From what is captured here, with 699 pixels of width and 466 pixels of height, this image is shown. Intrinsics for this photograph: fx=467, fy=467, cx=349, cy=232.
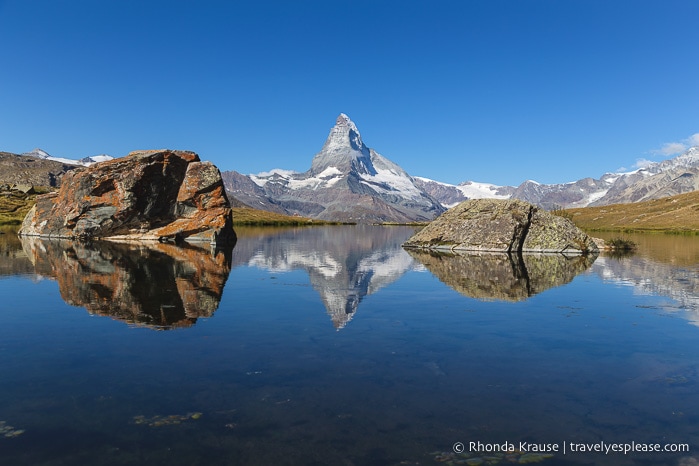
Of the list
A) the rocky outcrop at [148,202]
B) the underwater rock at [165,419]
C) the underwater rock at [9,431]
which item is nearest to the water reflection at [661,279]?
the underwater rock at [165,419]

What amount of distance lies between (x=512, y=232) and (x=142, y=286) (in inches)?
1658

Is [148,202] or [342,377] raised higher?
[148,202]

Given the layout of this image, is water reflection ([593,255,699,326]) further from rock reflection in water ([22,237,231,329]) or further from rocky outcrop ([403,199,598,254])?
rock reflection in water ([22,237,231,329])

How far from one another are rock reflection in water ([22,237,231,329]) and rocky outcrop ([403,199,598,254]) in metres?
30.2

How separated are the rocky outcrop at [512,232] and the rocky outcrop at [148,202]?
35170 millimetres

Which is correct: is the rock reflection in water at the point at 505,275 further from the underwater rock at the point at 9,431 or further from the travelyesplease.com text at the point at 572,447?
the underwater rock at the point at 9,431

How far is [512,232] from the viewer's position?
54406 mm

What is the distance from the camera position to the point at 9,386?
417 inches

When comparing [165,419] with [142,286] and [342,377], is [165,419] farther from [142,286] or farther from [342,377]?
[142,286]

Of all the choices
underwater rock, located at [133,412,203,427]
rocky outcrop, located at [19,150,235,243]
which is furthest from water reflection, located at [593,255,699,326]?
rocky outcrop, located at [19,150,235,243]

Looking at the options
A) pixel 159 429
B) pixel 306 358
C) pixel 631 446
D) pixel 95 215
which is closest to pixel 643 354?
pixel 631 446

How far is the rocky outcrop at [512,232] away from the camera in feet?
181

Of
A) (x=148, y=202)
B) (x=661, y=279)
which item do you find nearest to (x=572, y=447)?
(x=661, y=279)

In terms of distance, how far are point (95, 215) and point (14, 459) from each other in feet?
241
